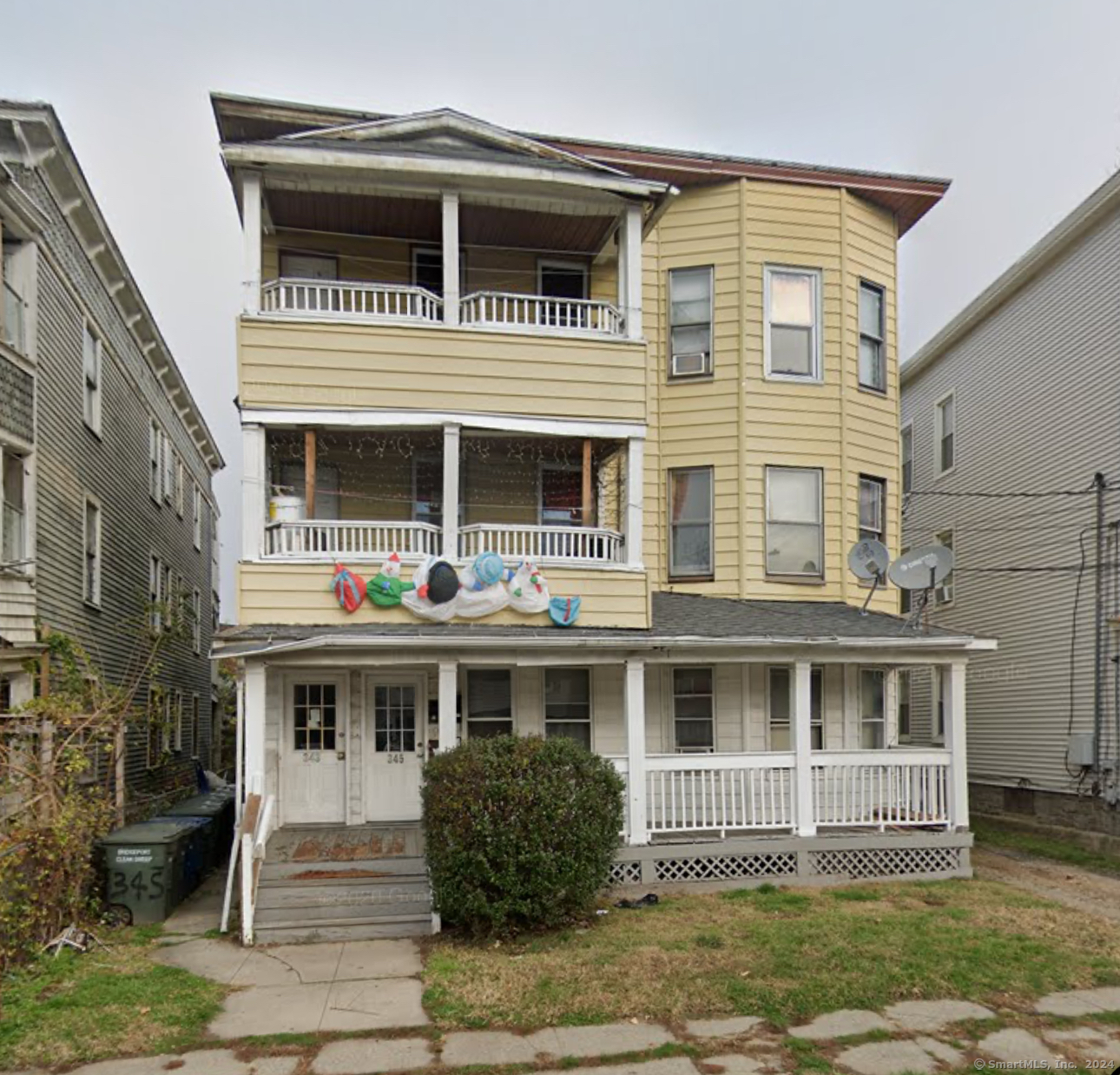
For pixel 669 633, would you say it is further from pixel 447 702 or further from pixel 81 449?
pixel 81 449

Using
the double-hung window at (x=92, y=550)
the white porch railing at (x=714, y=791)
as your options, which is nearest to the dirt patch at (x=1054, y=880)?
the white porch railing at (x=714, y=791)

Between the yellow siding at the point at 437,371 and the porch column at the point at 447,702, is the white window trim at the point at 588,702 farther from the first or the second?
the yellow siding at the point at 437,371

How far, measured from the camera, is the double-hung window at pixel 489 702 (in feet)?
40.2

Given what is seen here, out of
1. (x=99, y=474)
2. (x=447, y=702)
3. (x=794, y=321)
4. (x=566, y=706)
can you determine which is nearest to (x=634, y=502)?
(x=566, y=706)

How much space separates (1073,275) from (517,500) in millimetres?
10482

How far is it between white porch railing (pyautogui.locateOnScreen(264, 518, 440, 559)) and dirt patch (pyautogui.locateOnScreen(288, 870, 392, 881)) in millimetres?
3467

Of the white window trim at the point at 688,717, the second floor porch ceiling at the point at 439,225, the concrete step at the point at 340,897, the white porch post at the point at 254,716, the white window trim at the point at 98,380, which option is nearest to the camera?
the concrete step at the point at 340,897

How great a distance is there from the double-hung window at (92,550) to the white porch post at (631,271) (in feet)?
28.1

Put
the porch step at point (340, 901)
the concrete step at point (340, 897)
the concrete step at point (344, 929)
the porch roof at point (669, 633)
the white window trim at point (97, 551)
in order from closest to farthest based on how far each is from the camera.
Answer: the concrete step at point (344, 929) → the porch step at point (340, 901) → the concrete step at point (340, 897) → the porch roof at point (669, 633) → the white window trim at point (97, 551)

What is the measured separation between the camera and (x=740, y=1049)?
6305 millimetres

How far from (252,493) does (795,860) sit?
7607 mm

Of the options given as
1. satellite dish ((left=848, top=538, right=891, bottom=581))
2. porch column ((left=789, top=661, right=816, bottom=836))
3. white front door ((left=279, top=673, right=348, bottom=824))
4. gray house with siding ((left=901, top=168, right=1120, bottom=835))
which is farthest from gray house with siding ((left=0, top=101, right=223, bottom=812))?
gray house with siding ((left=901, top=168, right=1120, bottom=835))

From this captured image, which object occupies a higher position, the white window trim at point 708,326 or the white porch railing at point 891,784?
the white window trim at point 708,326

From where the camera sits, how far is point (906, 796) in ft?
38.2
